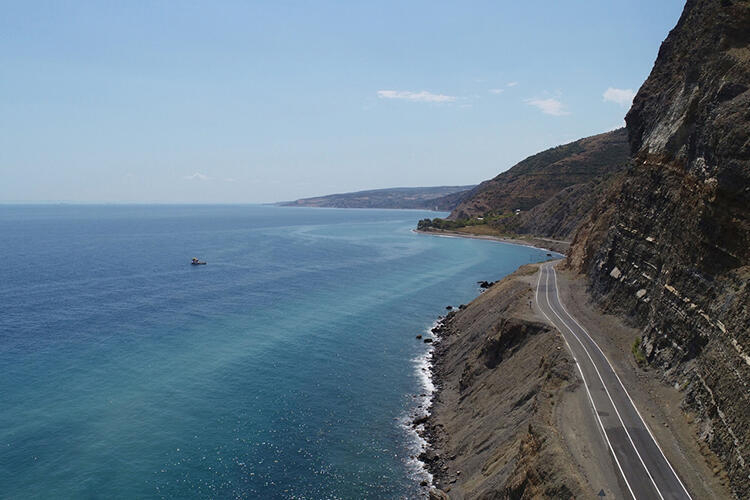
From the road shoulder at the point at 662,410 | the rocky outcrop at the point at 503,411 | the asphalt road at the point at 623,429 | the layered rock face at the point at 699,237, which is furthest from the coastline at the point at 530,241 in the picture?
the asphalt road at the point at 623,429

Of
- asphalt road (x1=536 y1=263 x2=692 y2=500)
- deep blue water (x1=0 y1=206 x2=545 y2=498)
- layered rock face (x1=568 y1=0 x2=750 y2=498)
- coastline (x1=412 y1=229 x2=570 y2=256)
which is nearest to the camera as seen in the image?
asphalt road (x1=536 y1=263 x2=692 y2=500)

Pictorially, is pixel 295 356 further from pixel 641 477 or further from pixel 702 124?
pixel 702 124

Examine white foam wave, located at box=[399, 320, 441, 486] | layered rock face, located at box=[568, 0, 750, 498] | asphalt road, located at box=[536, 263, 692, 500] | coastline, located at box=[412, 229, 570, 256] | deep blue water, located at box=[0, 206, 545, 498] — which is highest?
layered rock face, located at box=[568, 0, 750, 498]

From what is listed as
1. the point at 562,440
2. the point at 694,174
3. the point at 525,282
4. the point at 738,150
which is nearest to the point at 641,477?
the point at 562,440

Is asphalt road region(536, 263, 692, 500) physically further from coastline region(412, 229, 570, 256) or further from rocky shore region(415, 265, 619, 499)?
coastline region(412, 229, 570, 256)

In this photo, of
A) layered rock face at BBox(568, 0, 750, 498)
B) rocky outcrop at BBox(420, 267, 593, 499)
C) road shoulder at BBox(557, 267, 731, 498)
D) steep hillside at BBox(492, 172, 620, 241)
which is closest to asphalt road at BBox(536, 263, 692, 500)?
road shoulder at BBox(557, 267, 731, 498)

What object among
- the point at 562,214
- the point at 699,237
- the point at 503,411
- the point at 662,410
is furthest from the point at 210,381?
the point at 562,214

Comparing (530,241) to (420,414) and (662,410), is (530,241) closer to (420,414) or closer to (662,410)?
(420,414)
